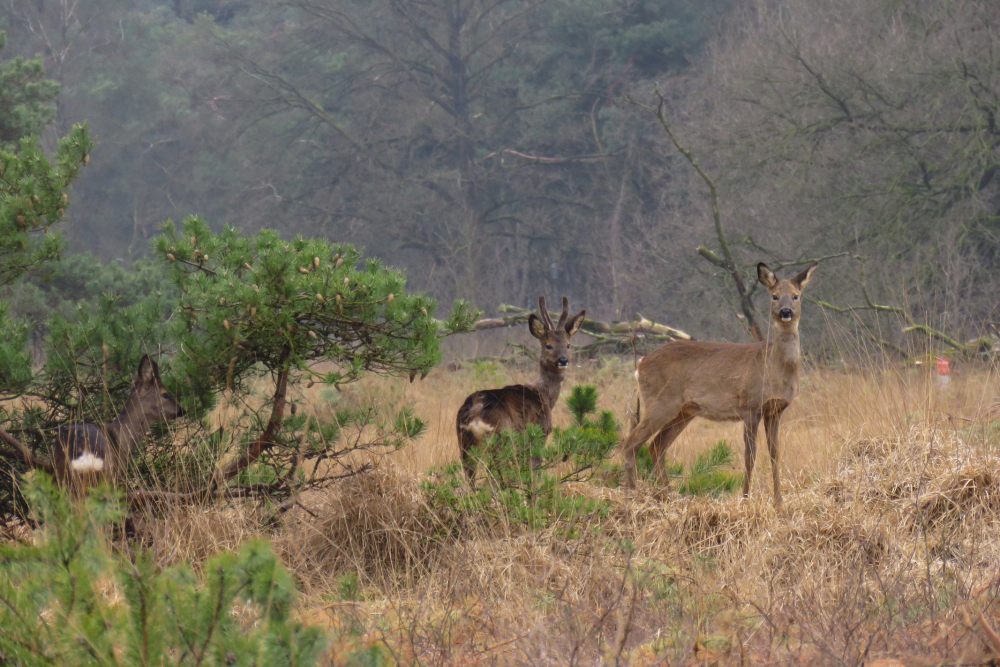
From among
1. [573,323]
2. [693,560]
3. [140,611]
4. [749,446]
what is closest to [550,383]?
[573,323]

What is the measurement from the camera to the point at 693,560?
4605mm

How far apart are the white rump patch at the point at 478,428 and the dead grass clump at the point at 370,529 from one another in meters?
0.70

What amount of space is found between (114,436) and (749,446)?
355 cm

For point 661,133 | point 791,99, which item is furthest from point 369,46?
point 791,99

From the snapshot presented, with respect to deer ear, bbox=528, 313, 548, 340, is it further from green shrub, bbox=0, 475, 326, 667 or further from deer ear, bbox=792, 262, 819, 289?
green shrub, bbox=0, 475, 326, 667

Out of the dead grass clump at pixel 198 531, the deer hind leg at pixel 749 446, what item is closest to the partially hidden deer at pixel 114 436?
the dead grass clump at pixel 198 531

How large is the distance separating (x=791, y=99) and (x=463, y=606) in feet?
44.1

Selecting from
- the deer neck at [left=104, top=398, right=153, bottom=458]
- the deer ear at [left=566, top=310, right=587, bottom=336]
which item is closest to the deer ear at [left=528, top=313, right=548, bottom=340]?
the deer ear at [left=566, top=310, right=587, bottom=336]

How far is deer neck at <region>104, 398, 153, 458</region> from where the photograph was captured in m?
5.28

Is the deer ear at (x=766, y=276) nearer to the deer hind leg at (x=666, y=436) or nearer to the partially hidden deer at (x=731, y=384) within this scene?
the partially hidden deer at (x=731, y=384)

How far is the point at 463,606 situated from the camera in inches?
154

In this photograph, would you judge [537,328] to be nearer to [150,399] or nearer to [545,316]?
[545,316]

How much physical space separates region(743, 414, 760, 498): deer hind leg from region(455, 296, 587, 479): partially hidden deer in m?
1.21

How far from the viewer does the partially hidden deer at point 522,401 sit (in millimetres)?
6176
